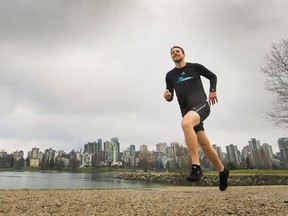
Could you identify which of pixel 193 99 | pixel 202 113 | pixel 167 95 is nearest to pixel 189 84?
pixel 193 99

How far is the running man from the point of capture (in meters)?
4.30

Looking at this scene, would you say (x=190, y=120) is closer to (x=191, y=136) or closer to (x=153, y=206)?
(x=191, y=136)

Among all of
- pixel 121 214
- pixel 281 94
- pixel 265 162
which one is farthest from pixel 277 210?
pixel 265 162

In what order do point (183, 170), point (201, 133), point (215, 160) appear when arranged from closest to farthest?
1. point (201, 133)
2. point (215, 160)
3. point (183, 170)

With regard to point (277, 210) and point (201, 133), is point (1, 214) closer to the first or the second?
point (201, 133)

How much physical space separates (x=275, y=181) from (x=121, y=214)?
62.7 m

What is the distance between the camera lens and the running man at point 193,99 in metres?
4.30

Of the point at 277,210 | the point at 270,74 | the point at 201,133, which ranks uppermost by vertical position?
the point at 270,74

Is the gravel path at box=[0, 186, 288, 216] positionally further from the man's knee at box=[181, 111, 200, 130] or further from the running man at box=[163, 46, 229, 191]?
the man's knee at box=[181, 111, 200, 130]

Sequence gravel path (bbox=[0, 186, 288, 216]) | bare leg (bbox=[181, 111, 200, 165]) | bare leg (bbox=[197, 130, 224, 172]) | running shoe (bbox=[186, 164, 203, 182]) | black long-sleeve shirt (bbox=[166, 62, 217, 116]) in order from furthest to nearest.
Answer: gravel path (bbox=[0, 186, 288, 216]) → bare leg (bbox=[197, 130, 224, 172]) → black long-sleeve shirt (bbox=[166, 62, 217, 116]) → bare leg (bbox=[181, 111, 200, 165]) → running shoe (bbox=[186, 164, 203, 182])

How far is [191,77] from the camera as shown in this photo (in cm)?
502

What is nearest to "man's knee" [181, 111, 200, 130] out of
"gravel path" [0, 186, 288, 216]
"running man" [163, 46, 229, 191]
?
"running man" [163, 46, 229, 191]

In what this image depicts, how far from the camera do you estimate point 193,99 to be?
473 centimetres

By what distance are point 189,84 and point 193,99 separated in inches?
14.6
